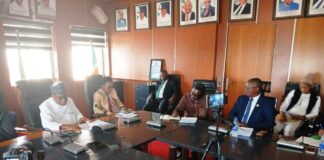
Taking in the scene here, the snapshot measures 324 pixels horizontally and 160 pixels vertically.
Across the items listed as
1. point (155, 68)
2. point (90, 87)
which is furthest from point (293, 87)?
point (90, 87)

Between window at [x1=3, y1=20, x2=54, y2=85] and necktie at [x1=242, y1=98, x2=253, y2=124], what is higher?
window at [x1=3, y1=20, x2=54, y2=85]

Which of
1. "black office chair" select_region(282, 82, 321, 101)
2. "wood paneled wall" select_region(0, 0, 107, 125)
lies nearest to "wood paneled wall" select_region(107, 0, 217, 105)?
"wood paneled wall" select_region(0, 0, 107, 125)

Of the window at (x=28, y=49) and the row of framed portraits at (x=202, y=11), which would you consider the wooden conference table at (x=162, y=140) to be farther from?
the window at (x=28, y=49)

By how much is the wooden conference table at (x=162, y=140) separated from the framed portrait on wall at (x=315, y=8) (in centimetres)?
224

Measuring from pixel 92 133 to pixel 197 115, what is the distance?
1.28m

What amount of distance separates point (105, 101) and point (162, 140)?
1.57 meters

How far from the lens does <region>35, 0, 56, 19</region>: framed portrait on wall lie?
379 centimetres

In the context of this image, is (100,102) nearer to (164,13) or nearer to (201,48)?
(201,48)

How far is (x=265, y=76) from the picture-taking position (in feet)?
11.0

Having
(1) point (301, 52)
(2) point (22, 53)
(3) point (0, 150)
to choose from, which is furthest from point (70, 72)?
(1) point (301, 52)

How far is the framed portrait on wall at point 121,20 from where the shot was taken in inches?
191

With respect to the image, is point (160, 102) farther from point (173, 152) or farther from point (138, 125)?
point (173, 152)

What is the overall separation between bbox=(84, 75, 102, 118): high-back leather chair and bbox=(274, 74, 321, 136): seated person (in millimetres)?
2608

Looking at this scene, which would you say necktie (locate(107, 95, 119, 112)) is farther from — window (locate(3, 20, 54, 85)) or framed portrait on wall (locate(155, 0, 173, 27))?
framed portrait on wall (locate(155, 0, 173, 27))
